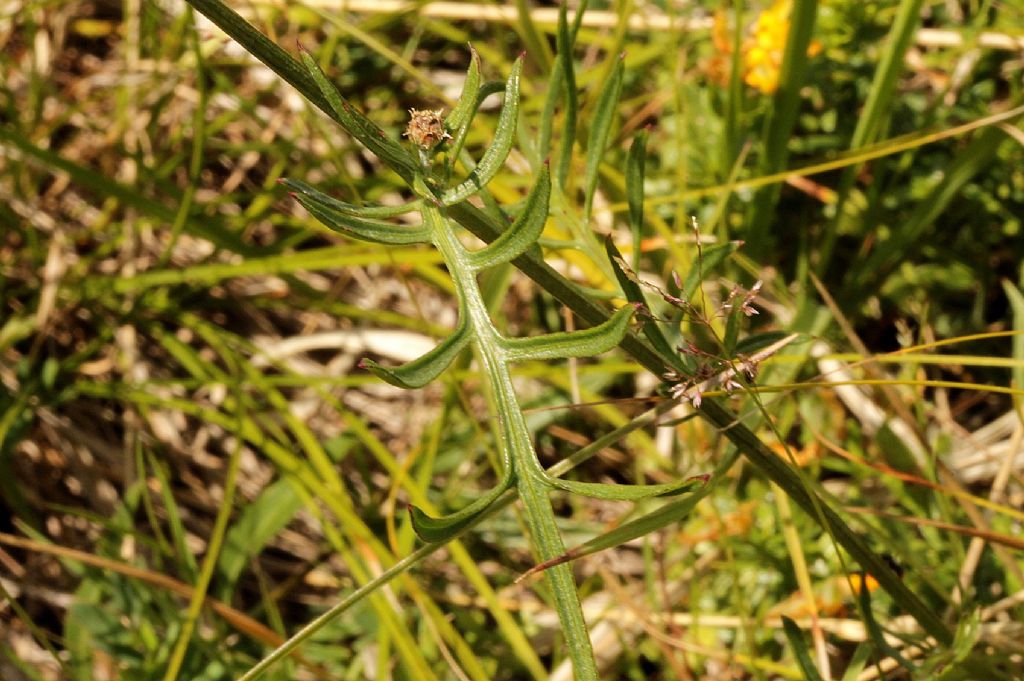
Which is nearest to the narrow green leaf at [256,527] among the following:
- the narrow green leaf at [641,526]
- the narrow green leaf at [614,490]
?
the narrow green leaf at [641,526]

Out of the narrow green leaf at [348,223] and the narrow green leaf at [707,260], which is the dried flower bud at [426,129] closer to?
the narrow green leaf at [348,223]

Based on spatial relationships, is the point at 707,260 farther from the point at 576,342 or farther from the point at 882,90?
the point at 882,90

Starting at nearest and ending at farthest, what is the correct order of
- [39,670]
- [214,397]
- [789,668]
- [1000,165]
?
[789,668]
[1000,165]
[39,670]
[214,397]


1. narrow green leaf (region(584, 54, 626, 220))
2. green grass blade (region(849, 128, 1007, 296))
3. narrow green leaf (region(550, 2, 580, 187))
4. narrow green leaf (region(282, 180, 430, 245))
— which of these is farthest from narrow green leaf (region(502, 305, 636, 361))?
green grass blade (region(849, 128, 1007, 296))

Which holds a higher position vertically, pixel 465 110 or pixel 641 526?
pixel 465 110

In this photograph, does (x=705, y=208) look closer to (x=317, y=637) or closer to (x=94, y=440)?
(x=317, y=637)

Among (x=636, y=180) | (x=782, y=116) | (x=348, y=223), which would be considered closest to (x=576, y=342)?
(x=348, y=223)

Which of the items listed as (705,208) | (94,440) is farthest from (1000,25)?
(94,440)
